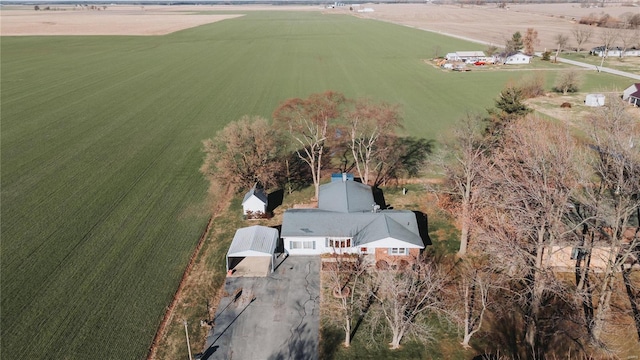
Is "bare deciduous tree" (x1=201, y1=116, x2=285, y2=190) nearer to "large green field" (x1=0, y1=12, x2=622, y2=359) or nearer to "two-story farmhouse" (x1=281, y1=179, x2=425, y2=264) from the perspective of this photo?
"large green field" (x1=0, y1=12, x2=622, y2=359)

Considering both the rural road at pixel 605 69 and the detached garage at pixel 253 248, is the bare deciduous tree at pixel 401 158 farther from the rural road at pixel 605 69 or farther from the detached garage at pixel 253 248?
the rural road at pixel 605 69

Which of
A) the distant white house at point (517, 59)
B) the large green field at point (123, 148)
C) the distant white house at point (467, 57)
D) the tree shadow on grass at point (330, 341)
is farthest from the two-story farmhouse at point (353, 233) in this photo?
the distant white house at point (517, 59)

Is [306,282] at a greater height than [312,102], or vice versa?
[312,102]

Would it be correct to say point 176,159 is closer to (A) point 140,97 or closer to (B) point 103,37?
(A) point 140,97

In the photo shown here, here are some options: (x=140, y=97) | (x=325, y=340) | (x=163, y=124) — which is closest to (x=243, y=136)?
(x=325, y=340)

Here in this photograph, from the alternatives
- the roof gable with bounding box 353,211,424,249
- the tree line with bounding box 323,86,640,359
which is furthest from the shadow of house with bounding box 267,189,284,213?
the roof gable with bounding box 353,211,424,249
